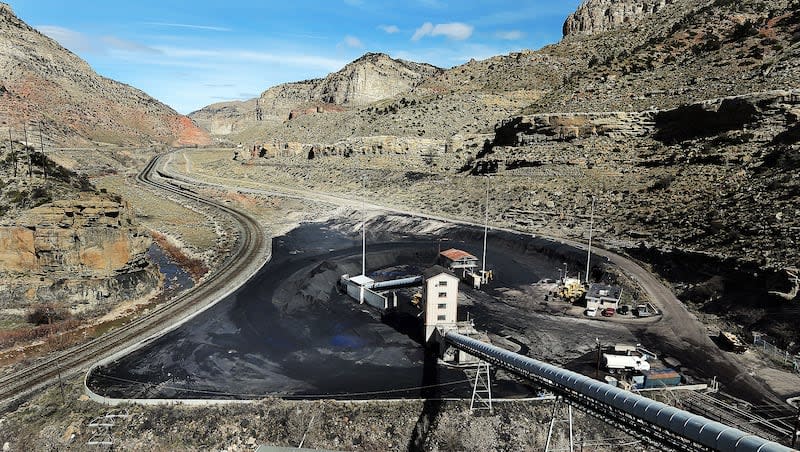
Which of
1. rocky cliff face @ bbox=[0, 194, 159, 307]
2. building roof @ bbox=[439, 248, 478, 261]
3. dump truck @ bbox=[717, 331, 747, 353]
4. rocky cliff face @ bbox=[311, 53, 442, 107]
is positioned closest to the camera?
dump truck @ bbox=[717, 331, 747, 353]

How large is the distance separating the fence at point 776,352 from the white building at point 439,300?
19.4 meters

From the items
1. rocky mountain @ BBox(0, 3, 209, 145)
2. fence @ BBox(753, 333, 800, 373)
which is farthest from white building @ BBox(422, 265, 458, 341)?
rocky mountain @ BBox(0, 3, 209, 145)

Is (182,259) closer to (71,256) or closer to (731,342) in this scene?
(71,256)

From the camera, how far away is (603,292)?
36969mm

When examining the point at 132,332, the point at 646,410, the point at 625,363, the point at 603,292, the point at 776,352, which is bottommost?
the point at 132,332

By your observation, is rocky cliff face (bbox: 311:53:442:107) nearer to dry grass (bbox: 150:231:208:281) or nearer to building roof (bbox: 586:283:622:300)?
dry grass (bbox: 150:231:208:281)

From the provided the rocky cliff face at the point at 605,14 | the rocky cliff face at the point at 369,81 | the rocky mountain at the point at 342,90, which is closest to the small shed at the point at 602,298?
the rocky cliff face at the point at 605,14

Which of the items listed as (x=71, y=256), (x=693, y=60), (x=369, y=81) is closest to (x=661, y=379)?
(x=71, y=256)

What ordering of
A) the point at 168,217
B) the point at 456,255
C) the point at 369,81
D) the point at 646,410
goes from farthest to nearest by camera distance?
the point at 369,81 → the point at 168,217 → the point at 456,255 → the point at 646,410

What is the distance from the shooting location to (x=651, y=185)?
57000mm

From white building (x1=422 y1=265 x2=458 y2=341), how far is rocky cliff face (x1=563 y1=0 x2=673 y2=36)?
123 metres

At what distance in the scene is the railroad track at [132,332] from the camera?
26.8 m

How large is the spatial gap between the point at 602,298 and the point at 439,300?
47.0ft

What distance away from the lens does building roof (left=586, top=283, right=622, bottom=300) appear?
36.7 metres
